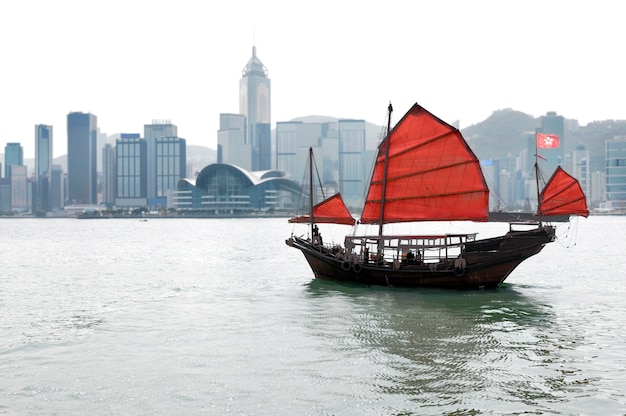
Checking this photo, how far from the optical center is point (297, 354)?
60.6 ft

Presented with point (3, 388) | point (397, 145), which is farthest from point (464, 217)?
point (3, 388)

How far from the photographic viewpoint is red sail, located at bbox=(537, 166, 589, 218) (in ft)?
139

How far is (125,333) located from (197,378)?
6724mm

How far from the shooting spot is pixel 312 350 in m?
19.0

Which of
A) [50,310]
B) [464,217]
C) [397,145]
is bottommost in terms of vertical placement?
[50,310]

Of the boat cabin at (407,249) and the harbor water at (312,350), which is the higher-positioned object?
the boat cabin at (407,249)

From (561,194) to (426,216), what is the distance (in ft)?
46.6

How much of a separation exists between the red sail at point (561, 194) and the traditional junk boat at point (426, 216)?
9995 mm

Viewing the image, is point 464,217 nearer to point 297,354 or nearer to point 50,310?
point 297,354

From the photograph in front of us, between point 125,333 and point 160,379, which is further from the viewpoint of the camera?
point 125,333

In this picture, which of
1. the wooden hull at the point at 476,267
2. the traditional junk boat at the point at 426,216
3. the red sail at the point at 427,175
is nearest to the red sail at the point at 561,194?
the traditional junk boat at the point at 426,216

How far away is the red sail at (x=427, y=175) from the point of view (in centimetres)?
3222

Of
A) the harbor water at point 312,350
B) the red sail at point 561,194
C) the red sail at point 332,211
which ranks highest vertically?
the red sail at point 561,194

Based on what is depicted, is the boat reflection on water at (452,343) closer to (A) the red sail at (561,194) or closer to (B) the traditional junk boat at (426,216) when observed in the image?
(B) the traditional junk boat at (426,216)
